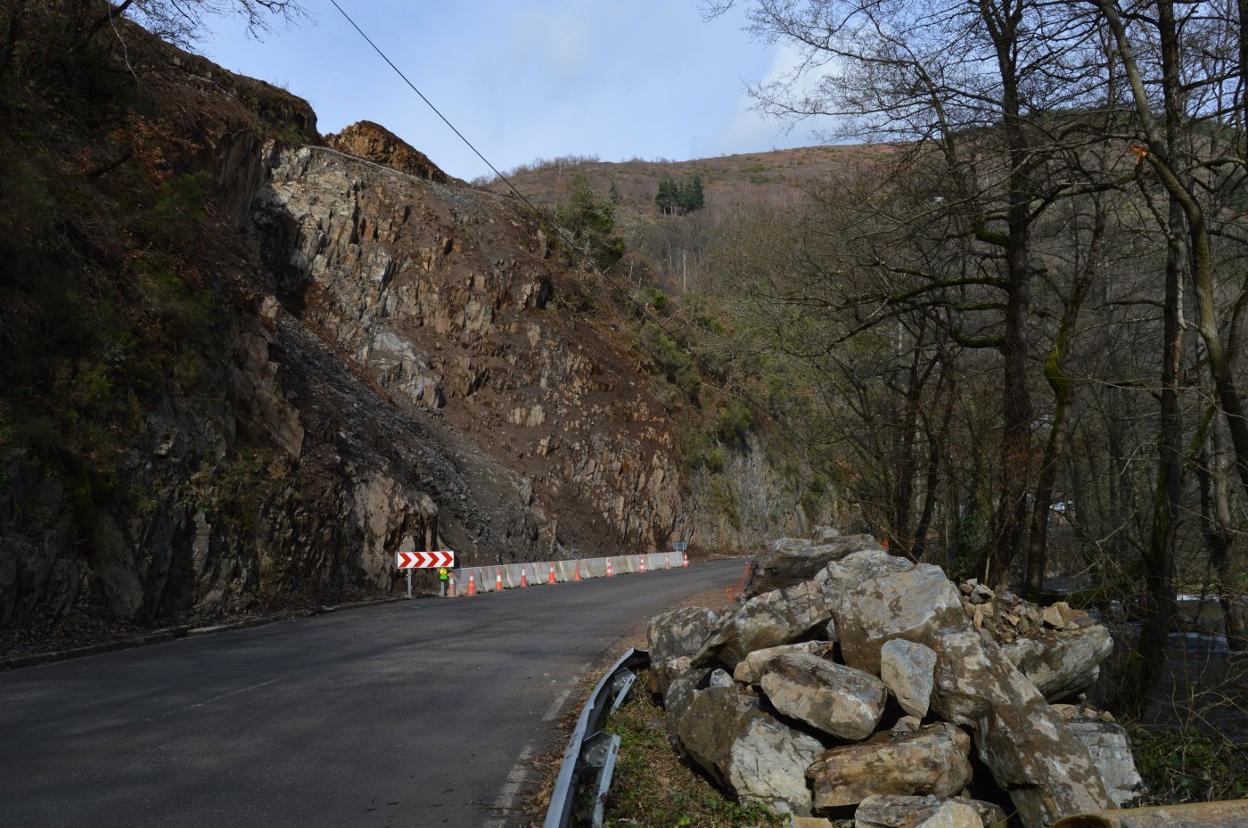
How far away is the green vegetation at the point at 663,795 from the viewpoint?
6160 millimetres

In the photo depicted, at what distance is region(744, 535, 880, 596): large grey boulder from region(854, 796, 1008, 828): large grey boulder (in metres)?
3.72

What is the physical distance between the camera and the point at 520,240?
46.4m

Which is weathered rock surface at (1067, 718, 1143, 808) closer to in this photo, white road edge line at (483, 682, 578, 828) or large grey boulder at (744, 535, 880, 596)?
large grey boulder at (744, 535, 880, 596)

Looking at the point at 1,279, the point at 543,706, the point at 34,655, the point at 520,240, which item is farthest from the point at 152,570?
the point at 520,240

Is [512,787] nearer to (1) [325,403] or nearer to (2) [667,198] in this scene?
(1) [325,403]

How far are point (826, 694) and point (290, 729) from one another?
4.24 meters

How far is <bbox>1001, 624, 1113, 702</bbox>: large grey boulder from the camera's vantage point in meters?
8.70

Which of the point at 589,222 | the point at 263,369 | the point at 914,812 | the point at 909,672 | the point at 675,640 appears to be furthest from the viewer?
the point at 589,222

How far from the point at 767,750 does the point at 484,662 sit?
5.63 metres

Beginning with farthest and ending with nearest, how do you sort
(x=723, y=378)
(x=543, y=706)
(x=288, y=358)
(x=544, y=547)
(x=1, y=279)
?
(x=723, y=378)
(x=544, y=547)
(x=288, y=358)
(x=1, y=279)
(x=543, y=706)

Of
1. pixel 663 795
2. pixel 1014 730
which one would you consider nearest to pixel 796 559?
pixel 1014 730

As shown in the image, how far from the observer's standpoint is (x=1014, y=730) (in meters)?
6.73

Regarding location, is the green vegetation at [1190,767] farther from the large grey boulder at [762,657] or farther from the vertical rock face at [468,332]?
the vertical rock face at [468,332]

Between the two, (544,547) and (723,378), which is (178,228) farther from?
(723,378)
